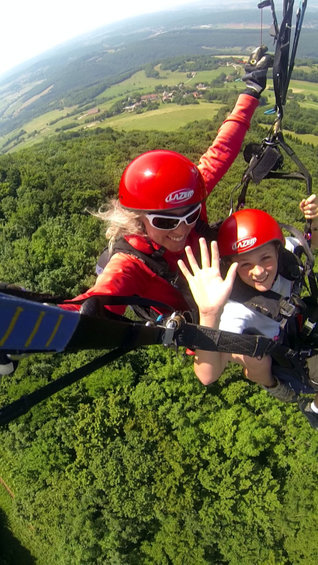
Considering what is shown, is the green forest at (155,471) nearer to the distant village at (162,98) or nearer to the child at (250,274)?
the child at (250,274)

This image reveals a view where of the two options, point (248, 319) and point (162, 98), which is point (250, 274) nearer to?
point (248, 319)

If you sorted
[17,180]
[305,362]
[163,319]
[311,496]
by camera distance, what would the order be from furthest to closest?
[17,180] < [311,496] < [305,362] < [163,319]

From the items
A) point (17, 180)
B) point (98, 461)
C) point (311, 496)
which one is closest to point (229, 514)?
point (311, 496)

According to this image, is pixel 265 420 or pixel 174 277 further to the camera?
pixel 265 420

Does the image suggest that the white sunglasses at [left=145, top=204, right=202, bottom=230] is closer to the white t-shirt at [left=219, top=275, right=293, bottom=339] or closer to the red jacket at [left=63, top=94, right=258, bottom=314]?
the red jacket at [left=63, top=94, right=258, bottom=314]

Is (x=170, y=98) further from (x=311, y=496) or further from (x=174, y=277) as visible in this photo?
(x=174, y=277)

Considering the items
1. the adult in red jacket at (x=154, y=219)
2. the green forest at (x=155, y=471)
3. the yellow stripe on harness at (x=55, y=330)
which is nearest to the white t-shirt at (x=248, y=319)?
the adult in red jacket at (x=154, y=219)
